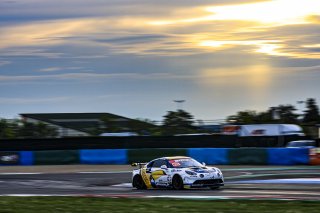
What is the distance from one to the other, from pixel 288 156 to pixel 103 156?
10619mm

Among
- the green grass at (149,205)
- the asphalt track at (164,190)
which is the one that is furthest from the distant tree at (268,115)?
the green grass at (149,205)

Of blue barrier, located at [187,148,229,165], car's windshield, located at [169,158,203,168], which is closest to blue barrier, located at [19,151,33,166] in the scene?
blue barrier, located at [187,148,229,165]

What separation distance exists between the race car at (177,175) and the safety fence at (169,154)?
46.4 feet

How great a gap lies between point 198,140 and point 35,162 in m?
9.50

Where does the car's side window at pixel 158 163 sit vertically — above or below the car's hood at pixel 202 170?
above

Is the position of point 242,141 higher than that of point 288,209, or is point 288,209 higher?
point 242,141

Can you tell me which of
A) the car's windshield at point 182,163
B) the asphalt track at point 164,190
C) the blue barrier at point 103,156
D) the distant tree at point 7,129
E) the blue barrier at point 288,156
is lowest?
the asphalt track at point 164,190

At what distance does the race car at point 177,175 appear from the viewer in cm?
2038

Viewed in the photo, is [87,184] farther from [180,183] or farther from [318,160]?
[318,160]

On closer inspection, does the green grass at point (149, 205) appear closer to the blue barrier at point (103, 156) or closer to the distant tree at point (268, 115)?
the blue barrier at point (103, 156)

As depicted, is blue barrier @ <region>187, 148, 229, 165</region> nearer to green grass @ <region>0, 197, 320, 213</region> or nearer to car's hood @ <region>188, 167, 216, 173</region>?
car's hood @ <region>188, 167, 216, 173</region>

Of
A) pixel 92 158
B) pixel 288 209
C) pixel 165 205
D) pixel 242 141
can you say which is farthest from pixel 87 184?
pixel 242 141

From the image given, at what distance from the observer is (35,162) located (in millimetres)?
39469

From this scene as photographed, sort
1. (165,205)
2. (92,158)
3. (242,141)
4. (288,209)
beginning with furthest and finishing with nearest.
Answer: (242,141), (92,158), (165,205), (288,209)
